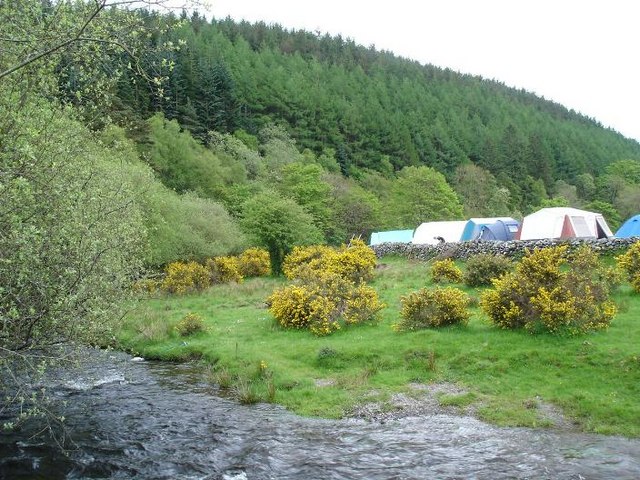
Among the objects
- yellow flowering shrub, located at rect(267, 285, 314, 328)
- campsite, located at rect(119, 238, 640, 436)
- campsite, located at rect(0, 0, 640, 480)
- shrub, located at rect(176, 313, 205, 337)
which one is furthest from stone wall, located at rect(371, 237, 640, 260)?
shrub, located at rect(176, 313, 205, 337)

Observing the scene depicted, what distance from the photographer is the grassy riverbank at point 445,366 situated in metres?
12.7

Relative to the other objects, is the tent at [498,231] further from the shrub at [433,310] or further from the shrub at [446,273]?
the shrub at [433,310]

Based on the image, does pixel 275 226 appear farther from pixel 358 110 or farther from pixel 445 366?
pixel 358 110

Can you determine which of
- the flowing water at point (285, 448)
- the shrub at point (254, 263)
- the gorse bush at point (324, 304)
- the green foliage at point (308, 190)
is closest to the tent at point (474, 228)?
the shrub at point (254, 263)

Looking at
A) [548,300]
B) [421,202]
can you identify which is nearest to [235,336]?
[548,300]

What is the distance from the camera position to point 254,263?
43031 mm

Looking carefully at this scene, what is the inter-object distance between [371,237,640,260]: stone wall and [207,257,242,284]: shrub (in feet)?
44.6

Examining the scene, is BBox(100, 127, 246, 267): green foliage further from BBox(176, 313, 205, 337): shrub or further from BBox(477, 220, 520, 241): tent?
BBox(477, 220, 520, 241): tent

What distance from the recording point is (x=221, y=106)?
92188 mm

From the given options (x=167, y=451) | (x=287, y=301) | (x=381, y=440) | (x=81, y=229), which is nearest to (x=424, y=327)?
(x=287, y=301)

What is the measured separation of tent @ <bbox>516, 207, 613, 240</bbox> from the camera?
38031 millimetres

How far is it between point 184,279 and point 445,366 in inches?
884

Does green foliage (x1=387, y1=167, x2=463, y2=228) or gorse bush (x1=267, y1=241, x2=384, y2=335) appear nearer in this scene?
gorse bush (x1=267, y1=241, x2=384, y2=335)

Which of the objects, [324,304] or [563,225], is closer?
[324,304]
